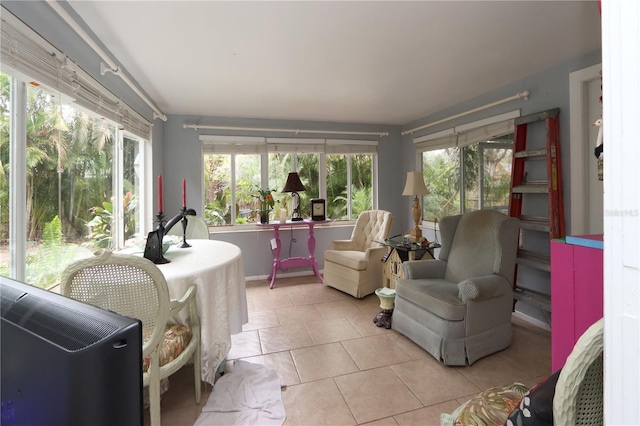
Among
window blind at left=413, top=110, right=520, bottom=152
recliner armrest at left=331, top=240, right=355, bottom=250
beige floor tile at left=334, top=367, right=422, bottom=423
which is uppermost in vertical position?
window blind at left=413, top=110, right=520, bottom=152

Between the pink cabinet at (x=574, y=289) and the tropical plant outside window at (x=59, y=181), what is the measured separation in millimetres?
2386

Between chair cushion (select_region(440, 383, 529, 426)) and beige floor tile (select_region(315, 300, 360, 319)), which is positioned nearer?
chair cushion (select_region(440, 383, 529, 426))

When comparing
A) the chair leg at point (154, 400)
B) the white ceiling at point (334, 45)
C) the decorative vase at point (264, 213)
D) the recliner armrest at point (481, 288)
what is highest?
the white ceiling at point (334, 45)

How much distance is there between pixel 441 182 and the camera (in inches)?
167

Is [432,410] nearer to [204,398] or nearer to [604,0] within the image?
[204,398]

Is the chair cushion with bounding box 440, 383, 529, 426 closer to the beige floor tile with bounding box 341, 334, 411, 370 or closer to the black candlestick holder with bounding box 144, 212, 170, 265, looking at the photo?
the beige floor tile with bounding box 341, 334, 411, 370

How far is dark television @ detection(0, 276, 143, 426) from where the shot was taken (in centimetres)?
33

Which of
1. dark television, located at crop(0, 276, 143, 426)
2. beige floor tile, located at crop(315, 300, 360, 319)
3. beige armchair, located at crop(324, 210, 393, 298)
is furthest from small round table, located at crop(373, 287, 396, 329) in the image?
dark television, located at crop(0, 276, 143, 426)

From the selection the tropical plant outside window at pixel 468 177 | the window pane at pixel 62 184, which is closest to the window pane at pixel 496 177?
the tropical plant outside window at pixel 468 177

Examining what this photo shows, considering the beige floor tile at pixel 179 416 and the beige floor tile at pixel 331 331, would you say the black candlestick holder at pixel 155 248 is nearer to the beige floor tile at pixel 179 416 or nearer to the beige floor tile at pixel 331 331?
the beige floor tile at pixel 179 416

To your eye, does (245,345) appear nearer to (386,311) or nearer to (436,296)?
(386,311)

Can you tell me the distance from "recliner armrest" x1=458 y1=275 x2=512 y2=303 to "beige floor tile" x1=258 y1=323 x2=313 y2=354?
49.2 inches

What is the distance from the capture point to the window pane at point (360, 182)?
4820 millimetres

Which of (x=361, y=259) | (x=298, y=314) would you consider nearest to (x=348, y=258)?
(x=361, y=259)
